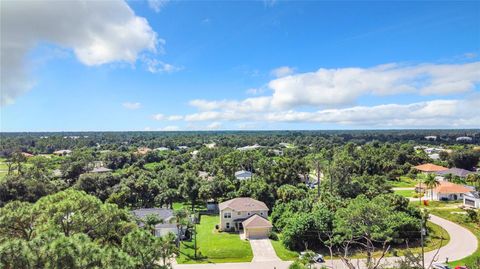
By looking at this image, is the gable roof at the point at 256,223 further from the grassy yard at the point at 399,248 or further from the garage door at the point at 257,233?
the grassy yard at the point at 399,248

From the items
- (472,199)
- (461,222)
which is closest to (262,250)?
(461,222)

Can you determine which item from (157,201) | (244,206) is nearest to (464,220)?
(244,206)

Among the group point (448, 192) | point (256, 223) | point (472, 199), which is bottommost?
point (472, 199)

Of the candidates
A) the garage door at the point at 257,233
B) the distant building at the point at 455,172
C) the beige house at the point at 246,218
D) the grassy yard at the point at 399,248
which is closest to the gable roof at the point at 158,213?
the beige house at the point at 246,218

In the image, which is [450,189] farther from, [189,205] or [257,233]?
[189,205]

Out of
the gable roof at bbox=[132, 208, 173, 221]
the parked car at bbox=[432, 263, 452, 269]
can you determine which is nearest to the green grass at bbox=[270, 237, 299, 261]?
the parked car at bbox=[432, 263, 452, 269]

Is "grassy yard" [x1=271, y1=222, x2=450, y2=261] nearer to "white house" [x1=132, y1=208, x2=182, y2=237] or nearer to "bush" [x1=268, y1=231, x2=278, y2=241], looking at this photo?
"bush" [x1=268, y1=231, x2=278, y2=241]

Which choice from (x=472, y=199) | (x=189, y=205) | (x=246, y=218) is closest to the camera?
(x=246, y=218)
